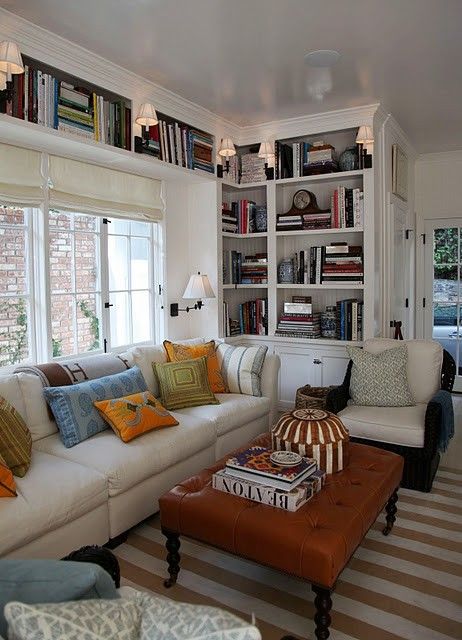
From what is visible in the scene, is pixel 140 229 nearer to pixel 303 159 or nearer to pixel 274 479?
pixel 303 159

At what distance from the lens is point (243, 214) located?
486 centimetres

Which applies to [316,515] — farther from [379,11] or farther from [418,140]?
[418,140]

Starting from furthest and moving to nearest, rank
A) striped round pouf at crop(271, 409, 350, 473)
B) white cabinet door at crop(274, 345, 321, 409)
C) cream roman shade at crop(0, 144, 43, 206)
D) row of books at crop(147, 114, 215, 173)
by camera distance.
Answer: white cabinet door at crop(274, 345, 321, 409) < row of books at crop(147, 114, 215, 173) < cream roman shade at crop(0, 144, 43, 206) < striped round pouf at crop(271, 409, 350, 473)

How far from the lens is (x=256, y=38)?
294 centimetres

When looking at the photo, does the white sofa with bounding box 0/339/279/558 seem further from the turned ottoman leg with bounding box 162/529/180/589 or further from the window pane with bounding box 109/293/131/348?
the window pane with bounding box 109/293/131/348

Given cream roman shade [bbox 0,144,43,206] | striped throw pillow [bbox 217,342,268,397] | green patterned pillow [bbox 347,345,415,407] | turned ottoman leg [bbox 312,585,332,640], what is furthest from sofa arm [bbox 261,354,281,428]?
turned ottoman leg [bbox 312,585,332,640]

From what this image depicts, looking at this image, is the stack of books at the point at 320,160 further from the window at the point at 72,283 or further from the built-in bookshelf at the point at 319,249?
the window at the point at 72,283

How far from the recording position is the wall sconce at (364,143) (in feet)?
13.1

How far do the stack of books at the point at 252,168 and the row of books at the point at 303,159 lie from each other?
173 mm

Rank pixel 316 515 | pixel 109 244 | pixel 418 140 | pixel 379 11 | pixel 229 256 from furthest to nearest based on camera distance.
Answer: pixel 418 140 → pixel 229 256 → pixel 109 244 → pixel 379 11 → pixel 316 515

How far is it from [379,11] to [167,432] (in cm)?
254

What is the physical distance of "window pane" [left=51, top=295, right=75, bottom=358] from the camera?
349 cm

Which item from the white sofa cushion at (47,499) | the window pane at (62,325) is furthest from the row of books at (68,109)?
the white sofa cushion at (47,499)

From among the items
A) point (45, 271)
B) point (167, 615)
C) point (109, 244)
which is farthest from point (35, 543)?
point (109, 244)
